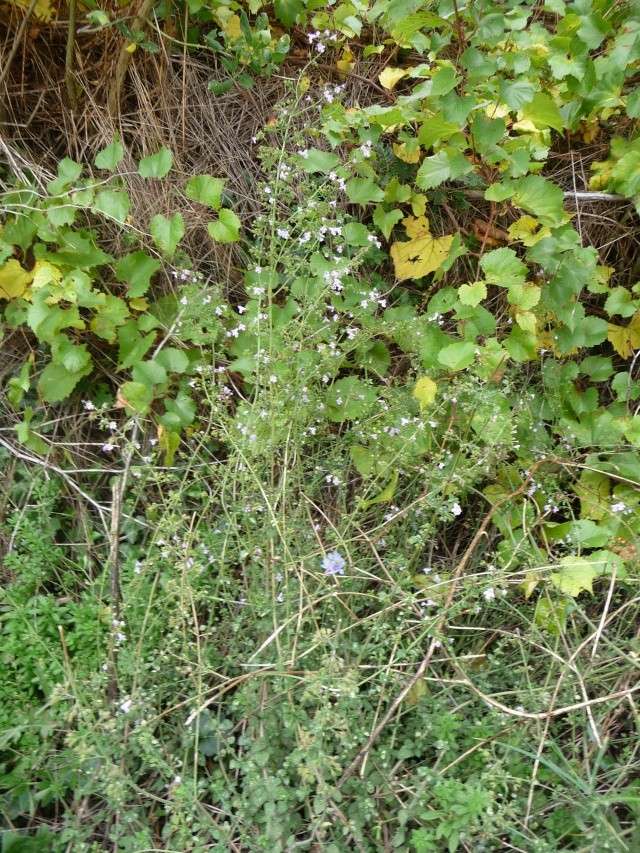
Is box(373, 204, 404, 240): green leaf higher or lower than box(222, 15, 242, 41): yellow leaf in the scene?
lower

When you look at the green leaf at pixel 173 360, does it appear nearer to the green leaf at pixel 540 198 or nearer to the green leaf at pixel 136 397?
the green leaf at pixel 136 397

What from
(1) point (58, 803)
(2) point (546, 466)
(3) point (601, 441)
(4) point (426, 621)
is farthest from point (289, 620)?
(3) point (601, 441)

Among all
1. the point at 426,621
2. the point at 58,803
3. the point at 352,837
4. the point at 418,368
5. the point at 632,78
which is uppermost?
the point at 632,78

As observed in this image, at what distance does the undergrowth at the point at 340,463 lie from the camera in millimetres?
1705

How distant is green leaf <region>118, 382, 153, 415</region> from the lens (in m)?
2.17

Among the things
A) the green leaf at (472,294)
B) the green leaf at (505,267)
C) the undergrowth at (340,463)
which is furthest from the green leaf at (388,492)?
the green leaf at (505,267)

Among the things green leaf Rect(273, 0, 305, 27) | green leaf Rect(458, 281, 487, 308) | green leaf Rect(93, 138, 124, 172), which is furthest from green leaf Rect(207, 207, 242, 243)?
green leaf Rect(273, 0, 305, 27)

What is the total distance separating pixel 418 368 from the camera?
7.27 ft

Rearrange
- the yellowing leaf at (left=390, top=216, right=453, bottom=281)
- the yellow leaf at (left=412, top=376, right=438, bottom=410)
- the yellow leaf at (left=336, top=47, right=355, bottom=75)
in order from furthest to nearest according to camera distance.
Result: the yellow leaf at (left=336, top=47, right=355, bottom=75), the yellowing leaf at (left=390, top=216, right=453, bottom=281), the yellow leaf at (left=412, top=376, right=438, bottom=410)

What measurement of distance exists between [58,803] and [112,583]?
54 centimetres

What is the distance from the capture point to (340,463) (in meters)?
2.08

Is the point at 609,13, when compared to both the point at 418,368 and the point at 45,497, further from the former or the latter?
the point at 45,497

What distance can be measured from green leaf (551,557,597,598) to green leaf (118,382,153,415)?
1.17 metres

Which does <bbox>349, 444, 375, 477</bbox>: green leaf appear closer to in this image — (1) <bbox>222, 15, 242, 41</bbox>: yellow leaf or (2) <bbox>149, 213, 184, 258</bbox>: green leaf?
(2) <bbox>149, 213, 184, 258</bbox>: green leaf
